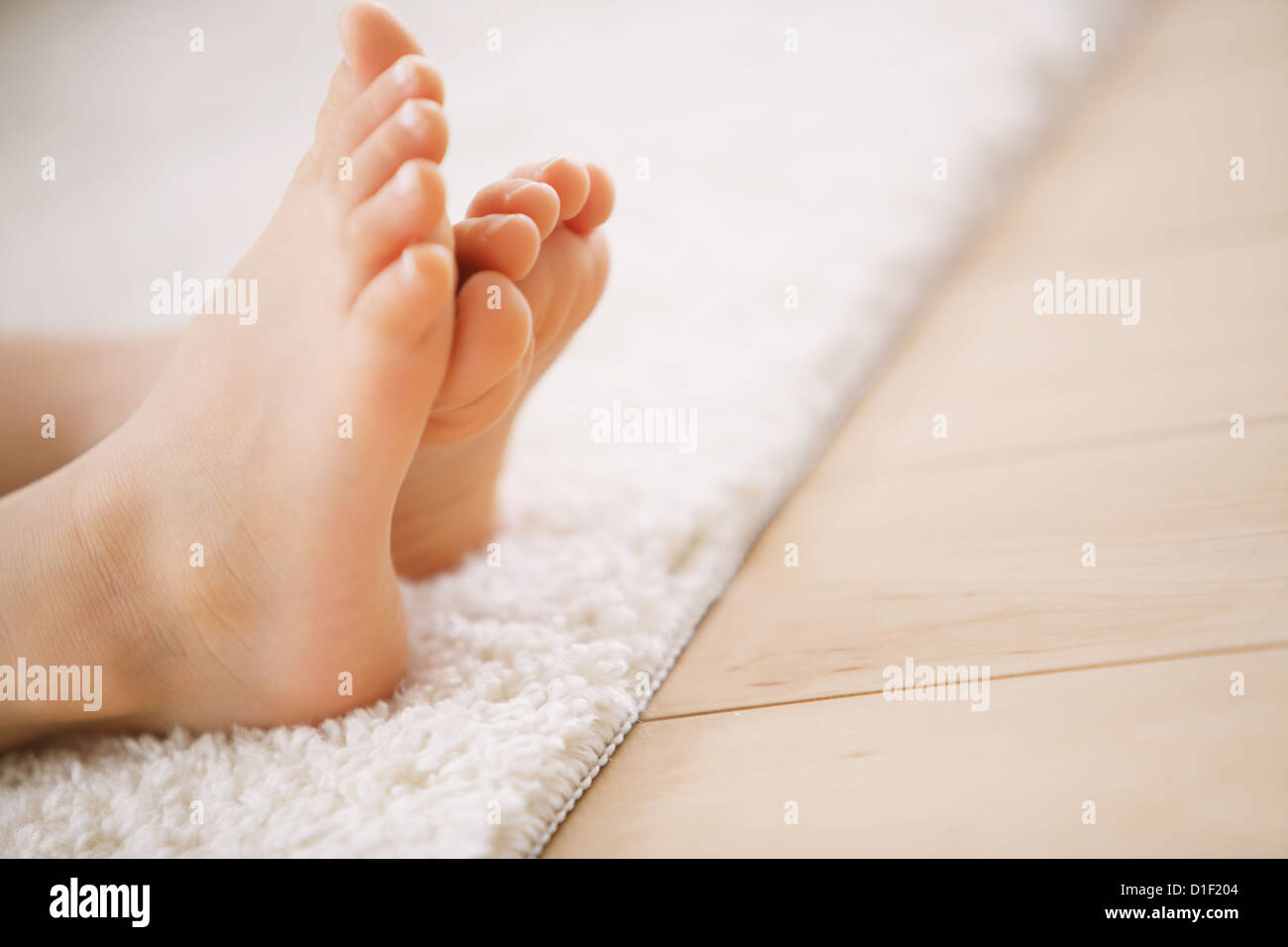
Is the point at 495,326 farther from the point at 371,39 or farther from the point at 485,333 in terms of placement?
the point at 371,39

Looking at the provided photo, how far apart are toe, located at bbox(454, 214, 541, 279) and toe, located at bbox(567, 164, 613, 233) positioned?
8cm

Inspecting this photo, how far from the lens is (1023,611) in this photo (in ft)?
1.84

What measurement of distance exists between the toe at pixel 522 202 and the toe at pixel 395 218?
65 millimetres

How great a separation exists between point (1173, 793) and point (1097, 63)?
1467 millimetres

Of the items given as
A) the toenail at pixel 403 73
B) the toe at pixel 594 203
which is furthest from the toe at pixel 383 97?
the toe at pixel 594 203

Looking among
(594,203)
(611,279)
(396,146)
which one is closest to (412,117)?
(396,146)

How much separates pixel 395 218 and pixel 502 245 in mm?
60

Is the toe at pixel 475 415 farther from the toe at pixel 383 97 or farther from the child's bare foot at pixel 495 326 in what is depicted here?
the toe at pixel 383 97

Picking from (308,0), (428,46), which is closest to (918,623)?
(428,46)

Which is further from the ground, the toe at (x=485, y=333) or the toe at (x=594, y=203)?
the toe at (x=594, y=203)

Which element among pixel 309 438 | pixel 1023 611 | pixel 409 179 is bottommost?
pixel 1023 611

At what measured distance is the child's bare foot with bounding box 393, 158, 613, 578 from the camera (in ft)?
1.59

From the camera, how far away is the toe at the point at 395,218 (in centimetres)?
45
